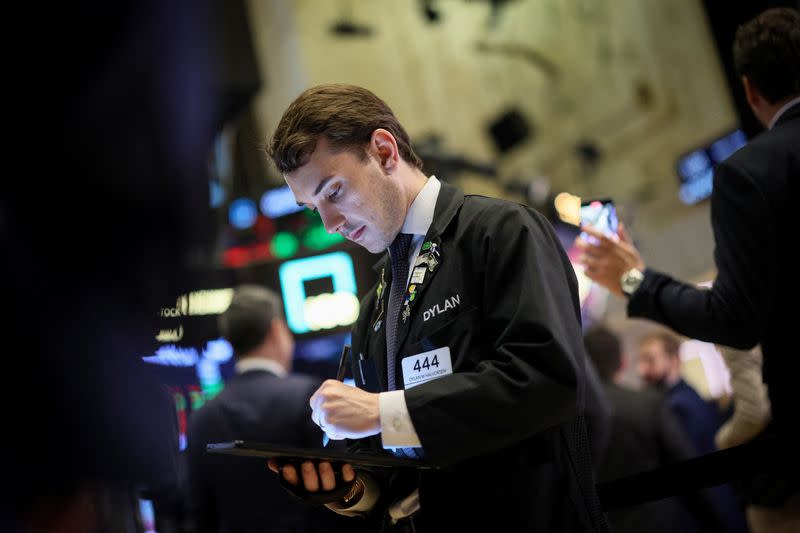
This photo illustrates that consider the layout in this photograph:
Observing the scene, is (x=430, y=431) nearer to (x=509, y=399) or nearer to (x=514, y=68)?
(x=509, y=399)

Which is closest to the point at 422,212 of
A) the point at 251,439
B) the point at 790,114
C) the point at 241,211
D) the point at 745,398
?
the point at 790,114

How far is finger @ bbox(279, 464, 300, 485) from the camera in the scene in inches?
63.2

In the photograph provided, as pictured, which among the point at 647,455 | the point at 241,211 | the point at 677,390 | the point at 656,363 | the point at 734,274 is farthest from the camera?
the point at 241,211

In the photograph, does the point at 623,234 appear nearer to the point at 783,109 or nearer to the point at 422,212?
the point at 783,109

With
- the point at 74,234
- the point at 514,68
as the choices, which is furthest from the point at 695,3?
the point at 74,234

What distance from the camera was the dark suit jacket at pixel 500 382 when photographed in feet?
4.92

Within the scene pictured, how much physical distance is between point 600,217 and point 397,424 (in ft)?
3.89

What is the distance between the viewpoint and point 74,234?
1125 millimetres

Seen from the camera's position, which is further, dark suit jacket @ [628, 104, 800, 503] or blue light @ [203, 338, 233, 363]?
blue light @ [203, 338, 233, 363]

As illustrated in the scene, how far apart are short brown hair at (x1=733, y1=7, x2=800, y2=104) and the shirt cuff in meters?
1.39

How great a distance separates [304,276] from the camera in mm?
6242

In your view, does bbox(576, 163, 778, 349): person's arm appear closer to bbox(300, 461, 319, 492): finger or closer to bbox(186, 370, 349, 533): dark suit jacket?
bbox(300, 461, 319, 492): finger

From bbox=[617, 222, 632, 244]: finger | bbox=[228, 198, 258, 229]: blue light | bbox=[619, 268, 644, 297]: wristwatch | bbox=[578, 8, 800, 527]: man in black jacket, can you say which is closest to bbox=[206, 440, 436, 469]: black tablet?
bbox=[578, 8, 800, 527]: man in black jacket

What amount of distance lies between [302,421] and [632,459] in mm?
1500
